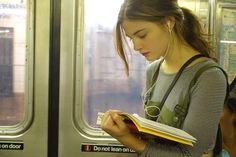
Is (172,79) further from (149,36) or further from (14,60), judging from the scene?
(14,60)

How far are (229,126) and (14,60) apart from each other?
1558 millimetres

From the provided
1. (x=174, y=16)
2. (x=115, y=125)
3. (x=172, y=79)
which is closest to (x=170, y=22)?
(x=174, y=16)

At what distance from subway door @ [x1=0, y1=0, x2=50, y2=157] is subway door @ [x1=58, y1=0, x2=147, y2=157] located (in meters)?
0.13

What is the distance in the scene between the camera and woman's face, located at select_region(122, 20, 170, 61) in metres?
1.30

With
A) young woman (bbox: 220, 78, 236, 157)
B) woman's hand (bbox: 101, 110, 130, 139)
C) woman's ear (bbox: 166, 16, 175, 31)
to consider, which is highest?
woman's ear (bbox: 166, 16, 175, 31)

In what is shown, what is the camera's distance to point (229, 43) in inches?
102

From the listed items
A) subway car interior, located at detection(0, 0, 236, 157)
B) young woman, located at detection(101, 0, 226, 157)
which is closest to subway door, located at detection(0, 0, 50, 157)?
subway car interior, located at detection(0, 0, 236, 157)

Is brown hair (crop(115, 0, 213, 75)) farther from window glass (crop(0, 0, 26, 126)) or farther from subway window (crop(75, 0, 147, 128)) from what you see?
window glass (crop(0, 0, 26, 126))

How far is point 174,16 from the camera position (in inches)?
50.8

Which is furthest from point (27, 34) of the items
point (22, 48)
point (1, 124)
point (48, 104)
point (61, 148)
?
point (61, 148)

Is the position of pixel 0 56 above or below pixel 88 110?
above

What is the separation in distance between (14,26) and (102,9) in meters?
0.64

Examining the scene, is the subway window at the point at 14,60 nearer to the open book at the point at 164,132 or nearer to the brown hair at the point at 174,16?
the brown hair at the point at 174,16

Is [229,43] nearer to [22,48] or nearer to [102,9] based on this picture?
[102,9]
